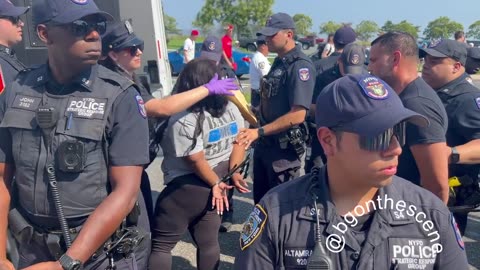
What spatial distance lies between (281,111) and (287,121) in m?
0.17

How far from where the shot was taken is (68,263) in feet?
5.99

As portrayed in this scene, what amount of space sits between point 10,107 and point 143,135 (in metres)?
0.54

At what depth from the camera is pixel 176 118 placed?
116 inches

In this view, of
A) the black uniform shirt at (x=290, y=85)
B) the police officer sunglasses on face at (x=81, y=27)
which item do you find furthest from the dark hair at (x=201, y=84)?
the police officer sunglasses on face at (x=81, y=27)

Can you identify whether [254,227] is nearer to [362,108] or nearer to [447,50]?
[362,108]

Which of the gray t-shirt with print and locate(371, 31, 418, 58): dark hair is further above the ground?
locate(371, 31, 418, 58): dark hair

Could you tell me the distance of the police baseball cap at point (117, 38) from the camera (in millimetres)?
3152

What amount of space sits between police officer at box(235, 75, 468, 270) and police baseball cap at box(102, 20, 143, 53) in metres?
1.96

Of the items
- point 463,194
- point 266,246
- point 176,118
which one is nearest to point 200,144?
point 176,118

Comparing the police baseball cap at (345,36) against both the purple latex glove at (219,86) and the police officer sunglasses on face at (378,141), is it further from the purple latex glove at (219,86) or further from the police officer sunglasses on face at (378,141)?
the police officer sunglasses on face at (378,141)

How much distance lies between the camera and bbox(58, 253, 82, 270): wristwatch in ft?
5.98

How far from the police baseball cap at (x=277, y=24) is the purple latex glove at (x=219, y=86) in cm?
113

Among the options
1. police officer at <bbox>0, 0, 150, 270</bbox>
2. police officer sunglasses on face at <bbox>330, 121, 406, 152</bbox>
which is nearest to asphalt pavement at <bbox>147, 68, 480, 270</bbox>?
police officer at <bbox>0, 0, 150, 270</bbox>

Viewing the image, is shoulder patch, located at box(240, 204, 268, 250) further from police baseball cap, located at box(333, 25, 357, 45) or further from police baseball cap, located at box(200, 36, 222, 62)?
police baseball cap, located at box(333, 25, 357, 45)
